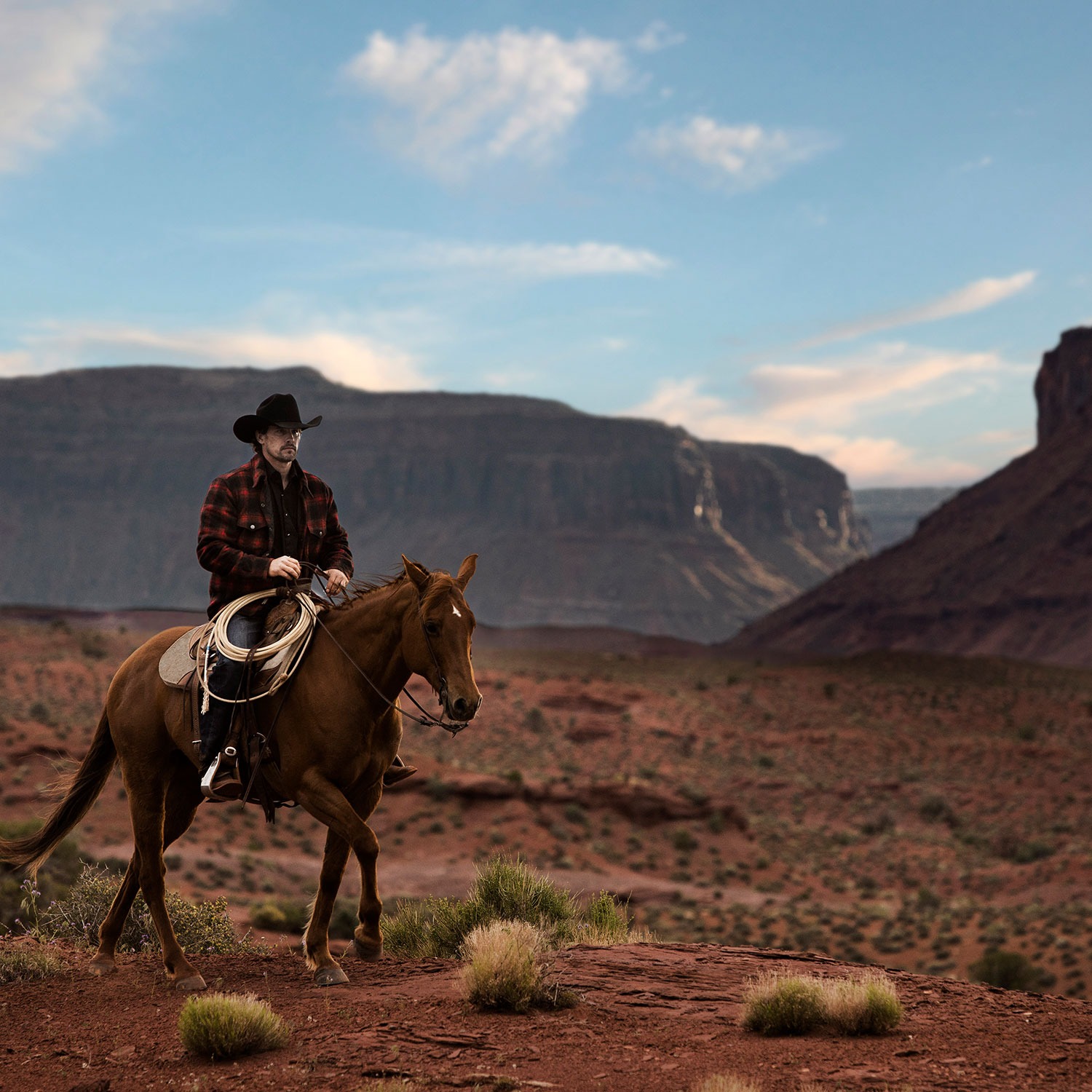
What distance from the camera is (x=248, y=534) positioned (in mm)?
7660

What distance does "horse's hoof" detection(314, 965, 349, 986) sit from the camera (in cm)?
702

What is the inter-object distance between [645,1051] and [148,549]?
19101 centimetres

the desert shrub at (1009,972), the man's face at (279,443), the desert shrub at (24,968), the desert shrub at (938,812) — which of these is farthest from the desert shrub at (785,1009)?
the desert shrub at (938,812)

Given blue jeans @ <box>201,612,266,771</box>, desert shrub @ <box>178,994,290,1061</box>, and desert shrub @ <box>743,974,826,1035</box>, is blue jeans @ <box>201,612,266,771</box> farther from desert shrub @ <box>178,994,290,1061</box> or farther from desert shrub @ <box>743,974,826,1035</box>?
desert shrub @ <box>743,974,826,1035</box>

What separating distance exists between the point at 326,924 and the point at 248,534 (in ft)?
8.73

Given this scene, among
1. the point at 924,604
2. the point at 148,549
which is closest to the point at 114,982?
the point at 924,604

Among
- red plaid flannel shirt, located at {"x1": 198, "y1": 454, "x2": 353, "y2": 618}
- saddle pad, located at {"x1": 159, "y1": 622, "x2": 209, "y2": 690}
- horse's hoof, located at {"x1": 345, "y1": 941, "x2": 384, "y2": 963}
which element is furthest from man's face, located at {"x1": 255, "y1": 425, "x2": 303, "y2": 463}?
horse's hoof, located at {"x1": 345, "y1": 941, "x2": 384, "y2": 963}

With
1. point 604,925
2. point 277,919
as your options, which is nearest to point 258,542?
point 604,925

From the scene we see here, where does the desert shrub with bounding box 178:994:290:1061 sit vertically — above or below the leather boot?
below

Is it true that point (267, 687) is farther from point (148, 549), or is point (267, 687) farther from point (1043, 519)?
point (148, 549)

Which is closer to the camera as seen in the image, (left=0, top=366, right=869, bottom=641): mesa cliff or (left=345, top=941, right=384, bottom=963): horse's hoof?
(left=345, top=941, right=384, bottom=963): horse's hoof

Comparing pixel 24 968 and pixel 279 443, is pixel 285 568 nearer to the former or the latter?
pixel 279 443

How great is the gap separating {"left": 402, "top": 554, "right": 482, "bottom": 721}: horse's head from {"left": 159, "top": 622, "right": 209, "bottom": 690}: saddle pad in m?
1.63

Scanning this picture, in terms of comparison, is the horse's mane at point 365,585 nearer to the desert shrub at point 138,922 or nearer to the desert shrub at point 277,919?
the desert shrub at point 138,922
